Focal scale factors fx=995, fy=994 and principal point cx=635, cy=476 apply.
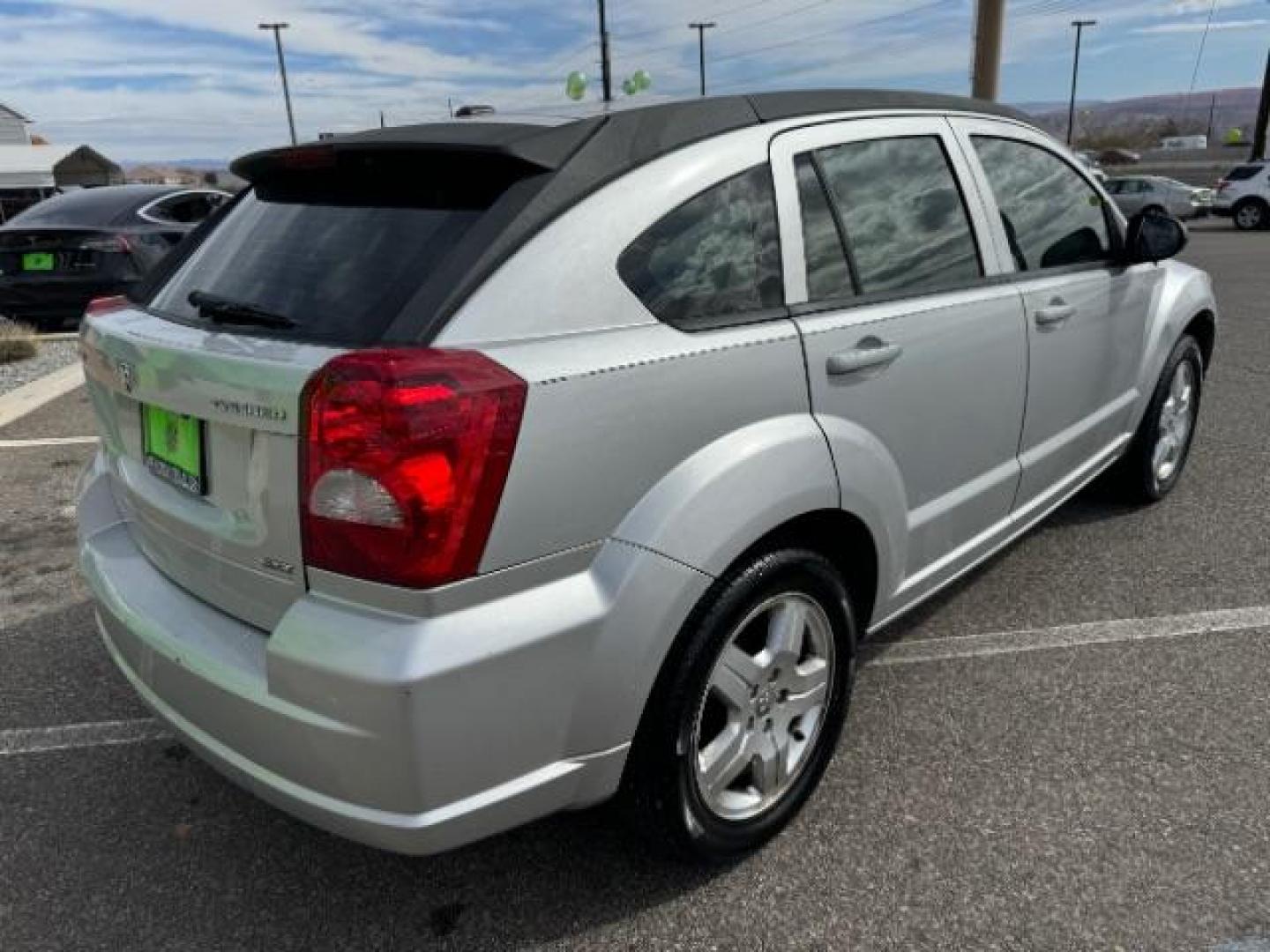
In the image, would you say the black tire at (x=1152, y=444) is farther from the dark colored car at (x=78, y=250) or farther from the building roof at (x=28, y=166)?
the building roof at (x=28, y=166)

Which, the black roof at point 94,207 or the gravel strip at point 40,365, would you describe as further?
the black roof at point 94,207

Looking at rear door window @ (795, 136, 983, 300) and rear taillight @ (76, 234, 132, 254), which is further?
rear taillight @ (76, 234, 132, 254)

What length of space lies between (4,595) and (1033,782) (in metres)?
3.78

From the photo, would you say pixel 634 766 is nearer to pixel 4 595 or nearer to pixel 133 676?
pixel 133 676

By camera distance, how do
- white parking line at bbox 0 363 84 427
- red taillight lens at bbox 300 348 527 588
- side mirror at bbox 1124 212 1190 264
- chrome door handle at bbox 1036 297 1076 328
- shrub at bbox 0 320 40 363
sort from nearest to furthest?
red taillight lens at bbox 300 348 527 588 < chrome door handle at bbox 1036 297 1076 328 < side mirror at bbox 1124 212 1190 264 < white parking line at bbox 0 363 84 427 < shrub at bbox 0 320 40 363

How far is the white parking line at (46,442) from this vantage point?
6.01 meters

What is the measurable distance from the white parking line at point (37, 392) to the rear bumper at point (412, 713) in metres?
5.48

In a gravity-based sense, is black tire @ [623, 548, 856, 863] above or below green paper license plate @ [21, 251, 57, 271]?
below

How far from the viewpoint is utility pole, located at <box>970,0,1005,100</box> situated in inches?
442

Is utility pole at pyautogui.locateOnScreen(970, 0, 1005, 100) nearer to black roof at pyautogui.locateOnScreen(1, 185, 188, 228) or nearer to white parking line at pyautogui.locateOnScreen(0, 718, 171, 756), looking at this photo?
black roof at pyautogui.locateOnScreen(1, 185, 188, 228)

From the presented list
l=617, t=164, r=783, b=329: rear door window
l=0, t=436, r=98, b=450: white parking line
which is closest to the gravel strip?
l=0, t=436, r=98, b=450: white parking line

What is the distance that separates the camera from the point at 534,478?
1767mm

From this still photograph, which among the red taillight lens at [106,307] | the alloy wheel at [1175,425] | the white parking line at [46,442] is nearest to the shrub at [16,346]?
the white parking line at [46,442]

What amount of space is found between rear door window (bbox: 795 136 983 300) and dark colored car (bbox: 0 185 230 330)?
25.8 feet
